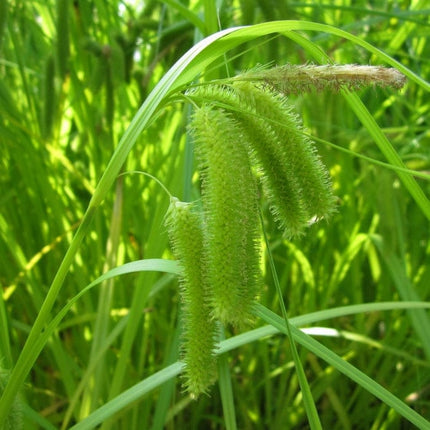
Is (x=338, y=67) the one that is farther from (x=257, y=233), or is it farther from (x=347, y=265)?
(x=347, y=265)

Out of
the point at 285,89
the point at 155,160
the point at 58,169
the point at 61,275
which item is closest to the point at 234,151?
the point at 285,89

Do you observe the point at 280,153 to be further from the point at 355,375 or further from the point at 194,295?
the point at 355,375

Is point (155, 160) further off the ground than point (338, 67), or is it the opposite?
point (338, 67)

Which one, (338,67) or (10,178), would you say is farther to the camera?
(10,178)

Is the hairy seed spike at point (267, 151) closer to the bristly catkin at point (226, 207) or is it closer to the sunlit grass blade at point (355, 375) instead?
the bristly catkin at point (226, 207)

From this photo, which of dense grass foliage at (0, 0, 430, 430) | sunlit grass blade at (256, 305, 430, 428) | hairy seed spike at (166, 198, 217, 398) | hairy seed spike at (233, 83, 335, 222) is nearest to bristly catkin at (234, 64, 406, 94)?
hairy seed spike at (233, 83, 335, 222)

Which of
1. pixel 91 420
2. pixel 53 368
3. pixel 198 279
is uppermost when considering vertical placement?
pixel 198 279
